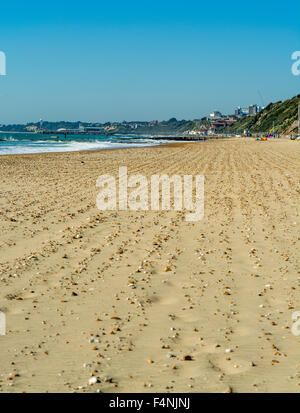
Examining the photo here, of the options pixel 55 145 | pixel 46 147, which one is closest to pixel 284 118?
pixel 55 145

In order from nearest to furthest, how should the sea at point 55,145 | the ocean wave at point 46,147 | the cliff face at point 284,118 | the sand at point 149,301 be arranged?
the sand at point 149,301, the ocean wave at point 46,147, the sea at point 55,145, the cliff face at point 284,118

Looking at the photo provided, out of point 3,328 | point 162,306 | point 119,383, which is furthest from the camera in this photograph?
point 162,306

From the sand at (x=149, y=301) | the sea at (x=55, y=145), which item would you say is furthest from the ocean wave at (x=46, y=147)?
the sand at (x=149, y=301)

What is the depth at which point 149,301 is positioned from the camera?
5.55m

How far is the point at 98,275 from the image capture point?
6.44m

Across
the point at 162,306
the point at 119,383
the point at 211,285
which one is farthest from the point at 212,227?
the point at 119,383

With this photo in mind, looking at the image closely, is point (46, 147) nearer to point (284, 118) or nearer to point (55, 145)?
point (55, 145)

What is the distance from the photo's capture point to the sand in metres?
3.93

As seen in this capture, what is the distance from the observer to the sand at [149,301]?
12.9 feet

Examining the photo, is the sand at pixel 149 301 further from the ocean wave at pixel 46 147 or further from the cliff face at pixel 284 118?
the cliff face at pixel 284 118

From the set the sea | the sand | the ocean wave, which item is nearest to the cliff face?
the sea

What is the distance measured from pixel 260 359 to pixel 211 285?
195 cm

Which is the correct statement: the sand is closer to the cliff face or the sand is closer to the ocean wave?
the ocean wave

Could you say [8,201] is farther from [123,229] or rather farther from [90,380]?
[90,380]
